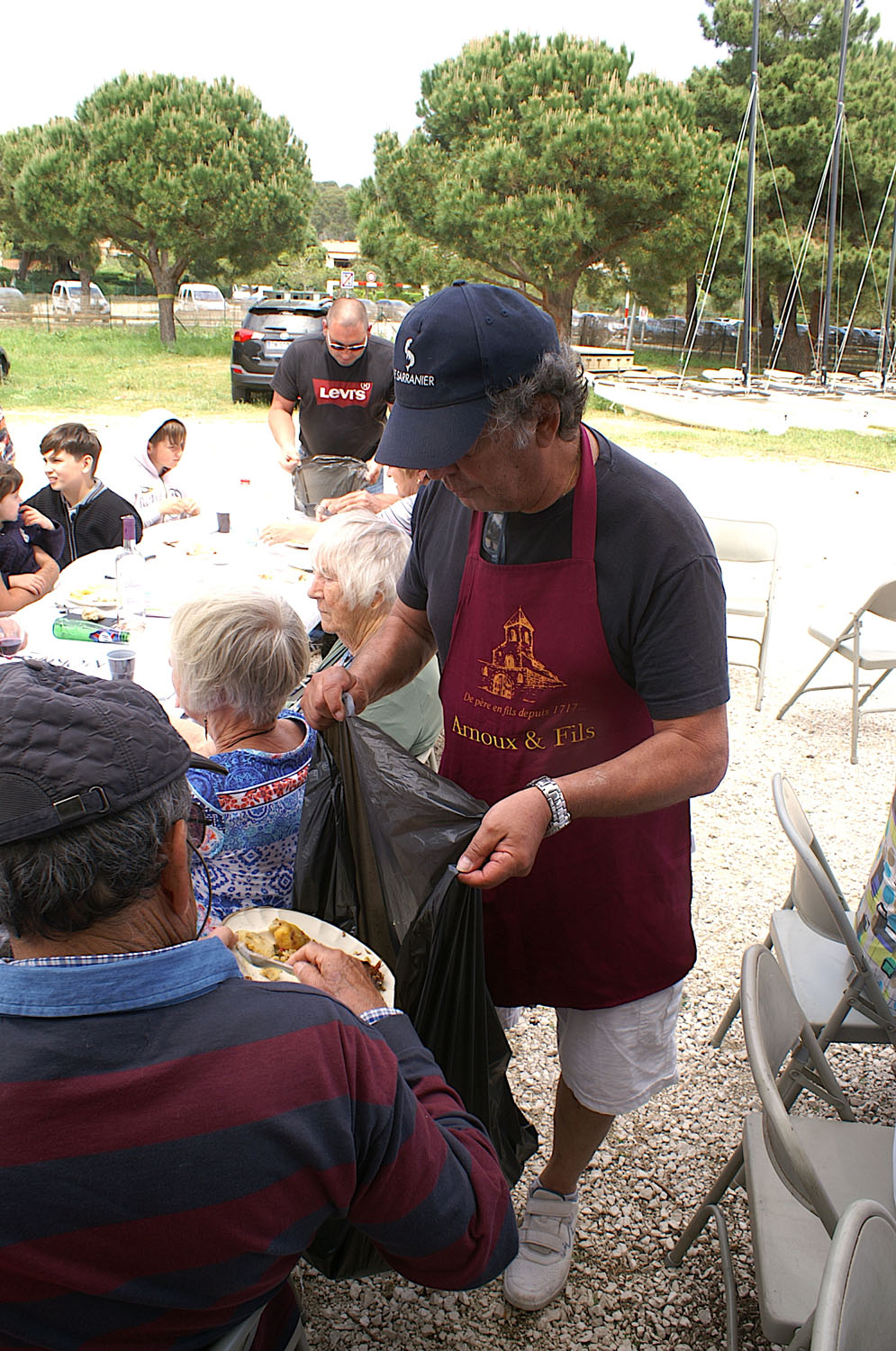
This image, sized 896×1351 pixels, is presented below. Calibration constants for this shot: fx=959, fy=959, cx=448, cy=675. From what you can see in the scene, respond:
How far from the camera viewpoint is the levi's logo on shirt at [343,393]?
20.2 ft

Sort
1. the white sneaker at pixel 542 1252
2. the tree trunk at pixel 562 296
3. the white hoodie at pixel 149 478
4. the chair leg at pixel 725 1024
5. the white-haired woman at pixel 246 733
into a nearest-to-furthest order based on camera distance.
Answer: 1. the white-haired woman at pixel 246 733
2. the white sneaker at pixel 542 1252
3. the chair leg at pixel 725 1024
4. the white hoodie at pixel 149 478
5. the tree trunk at pixel 562 296

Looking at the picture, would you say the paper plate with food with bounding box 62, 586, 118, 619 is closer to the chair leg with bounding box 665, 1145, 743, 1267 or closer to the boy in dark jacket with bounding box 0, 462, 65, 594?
the boy in dark jacket with bounding box 0, 462, 65, 594

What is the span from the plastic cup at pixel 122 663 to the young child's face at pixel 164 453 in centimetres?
289

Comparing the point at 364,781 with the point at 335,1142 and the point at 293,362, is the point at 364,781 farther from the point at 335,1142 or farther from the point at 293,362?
the point at 293,362

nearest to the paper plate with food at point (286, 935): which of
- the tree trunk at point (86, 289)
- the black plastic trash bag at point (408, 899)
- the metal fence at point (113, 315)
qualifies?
the black plastic trash bag at point (408, 899)

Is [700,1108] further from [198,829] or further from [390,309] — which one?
[390,309]

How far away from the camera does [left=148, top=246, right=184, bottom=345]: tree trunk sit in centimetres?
2644

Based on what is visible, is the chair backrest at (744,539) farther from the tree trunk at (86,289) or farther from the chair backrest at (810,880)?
the tree trunk at (86,289)

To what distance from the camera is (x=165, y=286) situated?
27.1 meters

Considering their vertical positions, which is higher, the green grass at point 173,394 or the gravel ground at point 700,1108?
the green grass at point 173,394

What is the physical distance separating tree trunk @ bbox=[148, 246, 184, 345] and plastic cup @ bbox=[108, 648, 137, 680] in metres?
25.6

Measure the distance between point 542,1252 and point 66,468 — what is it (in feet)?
14.0

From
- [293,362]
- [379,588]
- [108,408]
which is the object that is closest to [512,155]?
[108,408]

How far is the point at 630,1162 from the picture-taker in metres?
2.59
